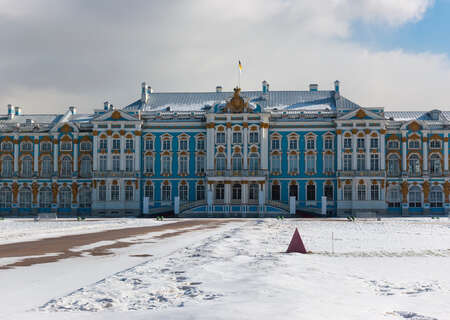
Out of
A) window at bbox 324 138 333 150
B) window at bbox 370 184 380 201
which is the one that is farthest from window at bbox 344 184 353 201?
window at bbox 324 138 333 150

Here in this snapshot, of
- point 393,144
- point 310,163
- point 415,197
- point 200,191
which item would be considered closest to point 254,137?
point 310,163

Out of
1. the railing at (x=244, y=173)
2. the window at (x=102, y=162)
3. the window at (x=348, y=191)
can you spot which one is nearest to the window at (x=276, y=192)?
the railing at (x=244, y=173)

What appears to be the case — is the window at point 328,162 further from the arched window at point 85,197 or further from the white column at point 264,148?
the arched window at point 85,197

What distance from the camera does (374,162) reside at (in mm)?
69750

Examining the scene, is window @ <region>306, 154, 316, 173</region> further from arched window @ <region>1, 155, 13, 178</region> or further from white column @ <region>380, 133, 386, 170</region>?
arched window @ <region>1, 155, 13, 178</region>

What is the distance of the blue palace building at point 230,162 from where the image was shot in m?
69.4

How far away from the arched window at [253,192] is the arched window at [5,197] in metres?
31.7

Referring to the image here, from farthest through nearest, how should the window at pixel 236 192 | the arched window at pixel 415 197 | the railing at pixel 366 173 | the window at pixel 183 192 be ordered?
the window at pixel 183 192
the window at pixel 236 192
the arched window at pixel 415 197
the railing at pixel 366 173

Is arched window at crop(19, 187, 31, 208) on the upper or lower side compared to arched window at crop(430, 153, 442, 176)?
lower

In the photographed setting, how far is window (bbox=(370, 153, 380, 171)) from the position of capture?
2739 inches

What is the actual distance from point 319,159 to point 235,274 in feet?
195

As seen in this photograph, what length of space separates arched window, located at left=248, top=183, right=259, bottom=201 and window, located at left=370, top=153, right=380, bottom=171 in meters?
14.5

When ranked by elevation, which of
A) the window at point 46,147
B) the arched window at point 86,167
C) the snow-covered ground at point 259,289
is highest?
the window at point 46,147

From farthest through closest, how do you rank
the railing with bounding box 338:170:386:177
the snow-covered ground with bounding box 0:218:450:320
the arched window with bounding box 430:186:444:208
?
the arched window with bounding box 430:186:444:208
the railing with bounding box 338:170:386:177
the snow-covered ground with bounding box 0:218:450:320
